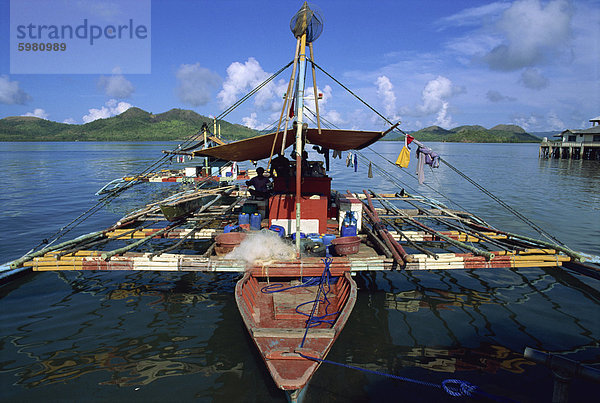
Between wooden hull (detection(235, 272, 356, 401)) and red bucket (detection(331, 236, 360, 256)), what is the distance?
815mm

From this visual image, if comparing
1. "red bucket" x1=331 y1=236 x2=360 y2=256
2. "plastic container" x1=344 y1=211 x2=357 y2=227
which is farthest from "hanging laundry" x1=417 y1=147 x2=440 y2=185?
"red bucket" x1=331 y1=236 x2=360 y2=256

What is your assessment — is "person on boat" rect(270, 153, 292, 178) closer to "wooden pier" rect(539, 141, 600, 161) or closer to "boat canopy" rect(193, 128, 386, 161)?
"boat canopy" rect(193, 128, 386, 161)

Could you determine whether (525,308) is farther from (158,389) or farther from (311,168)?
(158,389)

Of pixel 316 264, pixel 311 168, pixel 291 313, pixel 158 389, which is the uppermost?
pixel 311 168

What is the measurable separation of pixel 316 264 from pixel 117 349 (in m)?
5.49

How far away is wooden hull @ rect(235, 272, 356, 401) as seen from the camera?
5.23m

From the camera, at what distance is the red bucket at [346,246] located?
941 centimetres

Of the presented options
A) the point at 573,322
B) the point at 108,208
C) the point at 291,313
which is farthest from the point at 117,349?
the point at 108,208

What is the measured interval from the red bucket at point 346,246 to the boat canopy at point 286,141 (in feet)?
11.6

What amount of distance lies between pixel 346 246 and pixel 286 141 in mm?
4614

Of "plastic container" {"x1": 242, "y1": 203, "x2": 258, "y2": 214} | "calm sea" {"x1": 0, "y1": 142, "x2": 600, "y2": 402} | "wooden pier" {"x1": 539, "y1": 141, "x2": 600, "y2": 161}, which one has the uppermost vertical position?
"wooden pier" {"x1": 539, "y1": 141, "x2": 600, "y2": 161}

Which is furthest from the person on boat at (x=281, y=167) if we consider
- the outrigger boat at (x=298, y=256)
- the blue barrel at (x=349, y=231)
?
the blue barrel at (x=349, y=231)

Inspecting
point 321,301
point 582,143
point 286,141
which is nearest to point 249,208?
point 286,141

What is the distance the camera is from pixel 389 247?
10.2m
